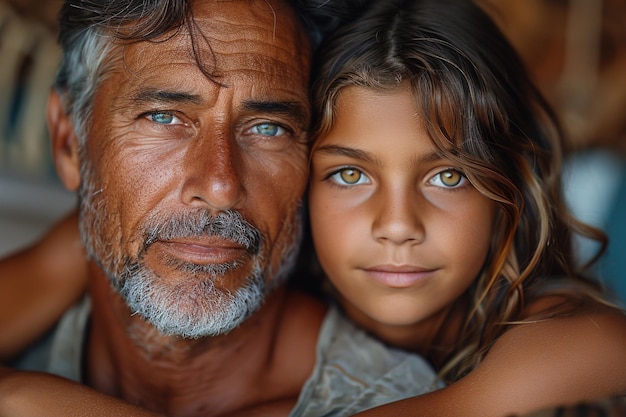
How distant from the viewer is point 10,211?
10.7ft

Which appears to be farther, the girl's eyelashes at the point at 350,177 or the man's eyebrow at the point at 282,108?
the girl's eyelashes at the point at 350,177

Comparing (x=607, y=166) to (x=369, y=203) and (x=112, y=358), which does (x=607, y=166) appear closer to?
(x=369, y=203)

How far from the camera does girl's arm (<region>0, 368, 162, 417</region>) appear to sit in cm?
179

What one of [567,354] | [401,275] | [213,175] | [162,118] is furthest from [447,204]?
[162,118]

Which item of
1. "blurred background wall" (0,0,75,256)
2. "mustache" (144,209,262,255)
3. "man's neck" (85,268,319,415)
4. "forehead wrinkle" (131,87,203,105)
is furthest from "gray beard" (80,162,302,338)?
"blurred background wall" (0,0,75,256)

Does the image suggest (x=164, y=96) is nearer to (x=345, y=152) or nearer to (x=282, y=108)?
(x=282, y=108)

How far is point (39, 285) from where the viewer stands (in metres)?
2.36

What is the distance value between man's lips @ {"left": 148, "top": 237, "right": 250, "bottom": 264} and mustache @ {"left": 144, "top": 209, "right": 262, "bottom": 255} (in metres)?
0.01

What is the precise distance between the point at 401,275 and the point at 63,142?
0.99 m

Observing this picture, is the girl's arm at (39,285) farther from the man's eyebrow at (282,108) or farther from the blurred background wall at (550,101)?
the man's eyebrow at (282,108)

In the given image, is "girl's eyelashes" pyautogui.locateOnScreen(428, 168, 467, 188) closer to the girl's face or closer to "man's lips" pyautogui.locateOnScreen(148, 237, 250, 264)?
the girl's face

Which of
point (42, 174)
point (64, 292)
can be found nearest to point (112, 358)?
point (64, 292)

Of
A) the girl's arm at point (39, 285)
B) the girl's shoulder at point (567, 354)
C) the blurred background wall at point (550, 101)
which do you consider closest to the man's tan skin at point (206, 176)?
the girl's arm at point (39, 285)

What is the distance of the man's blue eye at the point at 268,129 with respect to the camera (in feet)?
6.50
